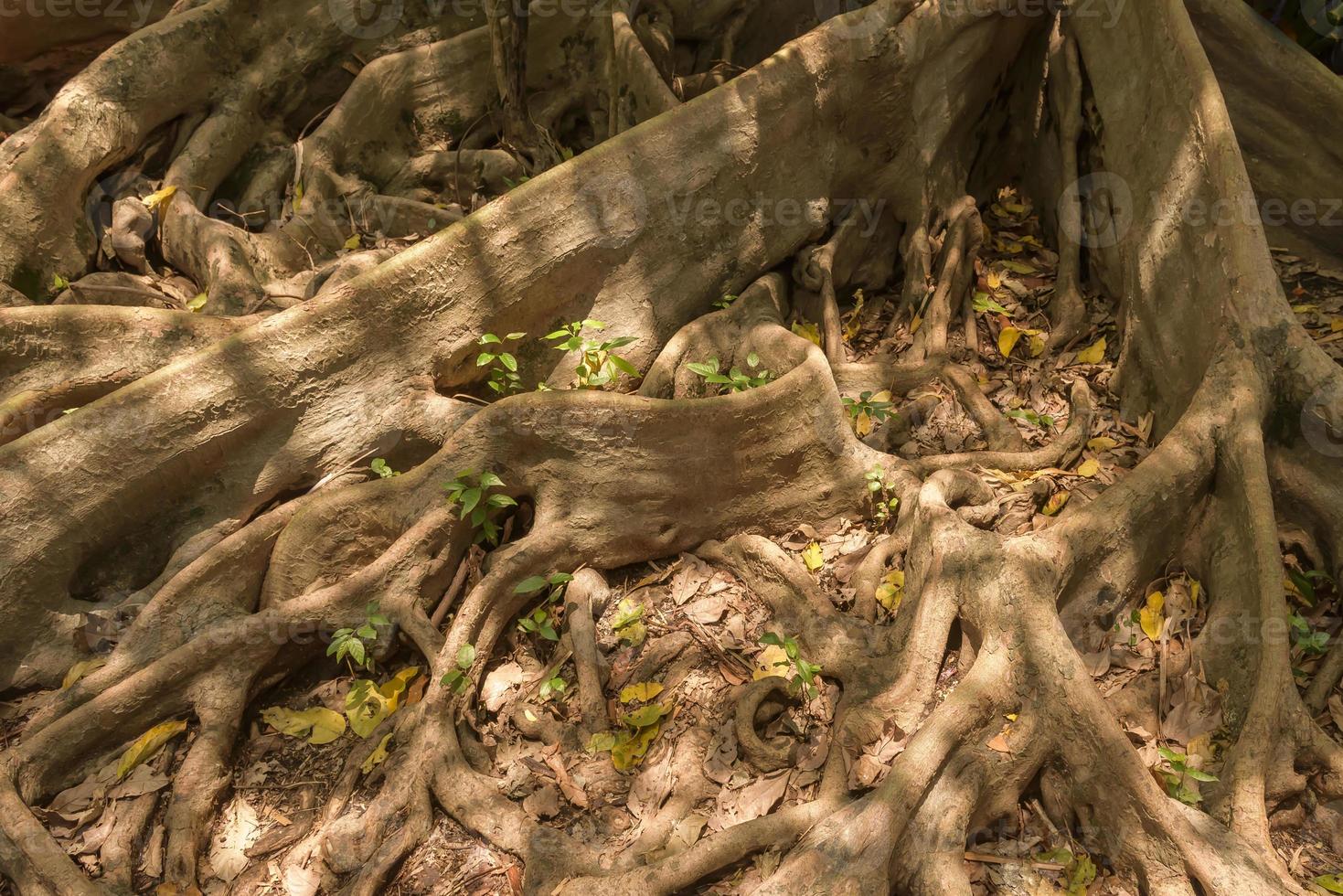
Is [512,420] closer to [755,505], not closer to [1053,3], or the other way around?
[755,505]

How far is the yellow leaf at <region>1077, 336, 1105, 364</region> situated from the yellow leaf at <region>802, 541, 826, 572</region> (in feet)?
5.96

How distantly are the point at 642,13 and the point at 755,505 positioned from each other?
3.93 m

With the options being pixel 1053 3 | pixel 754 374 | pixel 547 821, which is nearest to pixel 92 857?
pixel 547 821

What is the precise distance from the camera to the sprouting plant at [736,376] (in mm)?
3715

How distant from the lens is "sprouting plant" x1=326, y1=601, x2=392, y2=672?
3.03 m

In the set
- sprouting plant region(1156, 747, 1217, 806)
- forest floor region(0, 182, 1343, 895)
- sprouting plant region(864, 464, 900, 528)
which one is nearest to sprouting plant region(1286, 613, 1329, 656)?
forest floor region(0, 182, 1343, 895)

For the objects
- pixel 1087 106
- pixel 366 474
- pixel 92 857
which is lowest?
pixel 92 857

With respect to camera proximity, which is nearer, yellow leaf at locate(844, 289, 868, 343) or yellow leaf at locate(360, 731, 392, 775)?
yellow leaf at locate(360, 731, 392, 775)

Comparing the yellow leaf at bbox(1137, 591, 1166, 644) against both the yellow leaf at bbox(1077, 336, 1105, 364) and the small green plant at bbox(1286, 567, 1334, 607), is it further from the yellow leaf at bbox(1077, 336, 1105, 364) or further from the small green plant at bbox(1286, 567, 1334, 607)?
the yellow leaf at bbox(1077, 336, 1105, 364)

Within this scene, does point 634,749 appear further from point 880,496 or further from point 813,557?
point 880,496

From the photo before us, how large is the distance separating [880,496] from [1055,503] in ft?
2.23

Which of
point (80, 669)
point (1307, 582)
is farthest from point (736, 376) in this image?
point (80, 669)

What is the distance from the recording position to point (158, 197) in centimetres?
503

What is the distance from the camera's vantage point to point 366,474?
12.0ft
